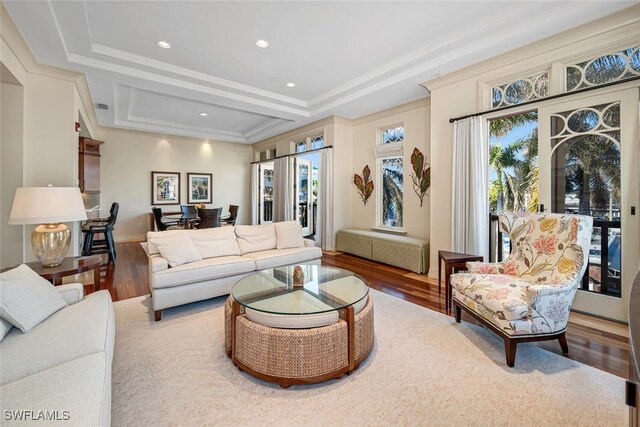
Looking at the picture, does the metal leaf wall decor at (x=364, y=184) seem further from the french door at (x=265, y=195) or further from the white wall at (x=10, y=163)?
the white wall at (x=10, y=163)

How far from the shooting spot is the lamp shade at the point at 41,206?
2.46m

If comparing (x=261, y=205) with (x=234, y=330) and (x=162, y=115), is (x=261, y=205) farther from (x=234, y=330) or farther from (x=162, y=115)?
(x=234, y=330)

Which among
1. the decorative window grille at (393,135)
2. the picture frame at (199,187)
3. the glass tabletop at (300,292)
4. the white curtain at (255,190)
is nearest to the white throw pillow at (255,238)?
the glass tabletop at (300,292)

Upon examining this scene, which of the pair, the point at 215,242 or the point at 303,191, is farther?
the point at 303,191

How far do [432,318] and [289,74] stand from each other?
153 inches

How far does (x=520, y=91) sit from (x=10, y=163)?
6148 millimetres

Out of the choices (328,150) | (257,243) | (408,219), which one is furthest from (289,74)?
(408,219)

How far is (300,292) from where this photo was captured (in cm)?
242

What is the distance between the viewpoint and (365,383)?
1.90 m

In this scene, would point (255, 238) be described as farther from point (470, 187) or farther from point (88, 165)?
point (88, 165)

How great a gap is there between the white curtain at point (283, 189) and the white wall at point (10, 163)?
480 centimetres

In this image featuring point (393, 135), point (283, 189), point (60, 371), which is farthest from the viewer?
point (283, 189)

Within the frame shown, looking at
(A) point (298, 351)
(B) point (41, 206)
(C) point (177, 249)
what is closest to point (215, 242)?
(C) point (177, 249)

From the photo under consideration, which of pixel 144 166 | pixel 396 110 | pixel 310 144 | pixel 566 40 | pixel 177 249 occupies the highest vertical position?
pixel 396 110
